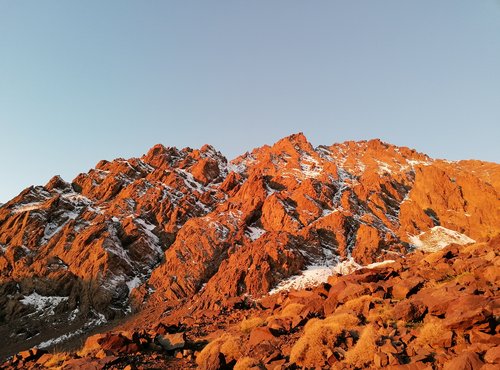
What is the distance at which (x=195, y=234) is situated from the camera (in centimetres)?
9375

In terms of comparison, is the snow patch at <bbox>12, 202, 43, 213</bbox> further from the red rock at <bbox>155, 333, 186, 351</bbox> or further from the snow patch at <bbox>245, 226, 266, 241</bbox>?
the red rock at <bbox>155, 333, 186, 351</bbox>

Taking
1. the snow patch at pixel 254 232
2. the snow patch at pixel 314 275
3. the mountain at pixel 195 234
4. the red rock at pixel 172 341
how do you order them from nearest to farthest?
1. the red rock at pixel 172 341
2. the snow patch at pixel 314 275
3. the mountain at pixel 195 234
4. the snow patch at pixel 254 232

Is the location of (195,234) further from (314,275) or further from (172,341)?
(172,341)

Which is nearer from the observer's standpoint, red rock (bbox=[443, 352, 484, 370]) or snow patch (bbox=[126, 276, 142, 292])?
red rock (bbox=[443, 352, 484, 370])

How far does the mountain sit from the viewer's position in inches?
3009

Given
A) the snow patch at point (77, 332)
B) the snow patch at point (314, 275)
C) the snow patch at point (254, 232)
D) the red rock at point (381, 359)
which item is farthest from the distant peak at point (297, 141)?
the red rock at point (381, 359)

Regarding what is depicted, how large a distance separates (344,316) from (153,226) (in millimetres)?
92010

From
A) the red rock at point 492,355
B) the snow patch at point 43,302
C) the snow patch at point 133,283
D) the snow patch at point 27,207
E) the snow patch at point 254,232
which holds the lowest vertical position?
the snow patch at point 43,302

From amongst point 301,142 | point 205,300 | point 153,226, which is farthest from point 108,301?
point 301,142

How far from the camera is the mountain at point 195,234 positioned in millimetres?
76438

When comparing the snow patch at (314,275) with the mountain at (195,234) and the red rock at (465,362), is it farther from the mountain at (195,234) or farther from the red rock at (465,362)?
the red rock at (465,362)

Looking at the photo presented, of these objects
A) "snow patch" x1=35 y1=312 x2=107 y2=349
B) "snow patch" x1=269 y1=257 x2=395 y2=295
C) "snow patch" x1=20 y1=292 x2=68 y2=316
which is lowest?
"snow patch" x1=35 y1=312 x2=107 y2=349

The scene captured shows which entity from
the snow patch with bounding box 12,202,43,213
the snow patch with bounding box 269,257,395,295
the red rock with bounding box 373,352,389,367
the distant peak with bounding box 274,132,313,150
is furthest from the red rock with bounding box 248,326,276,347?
the distant peak with bounding box 274,132,313,150

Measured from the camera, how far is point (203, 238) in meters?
92.1
